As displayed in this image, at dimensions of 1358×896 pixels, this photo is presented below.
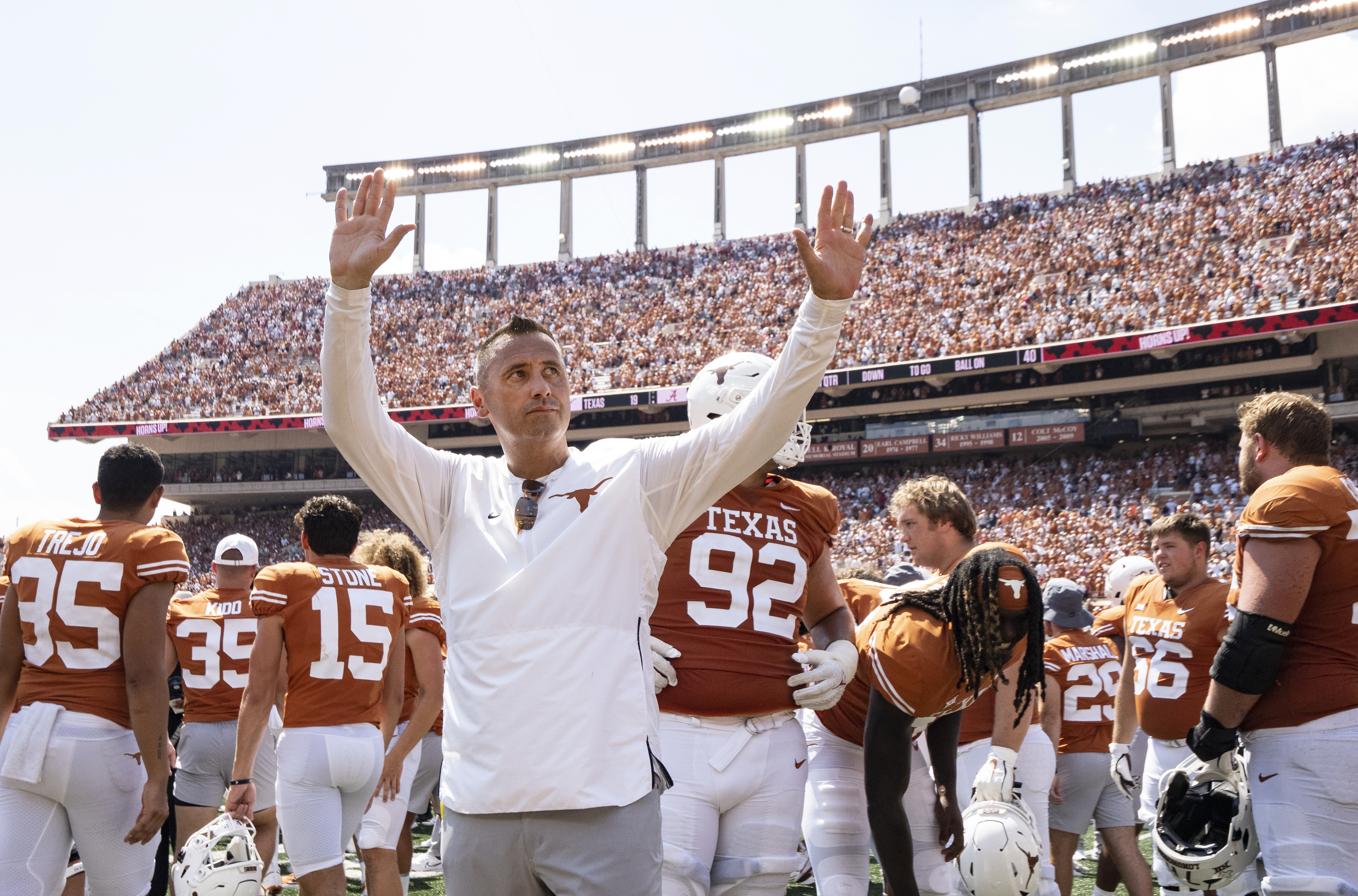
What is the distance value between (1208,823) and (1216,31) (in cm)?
3379

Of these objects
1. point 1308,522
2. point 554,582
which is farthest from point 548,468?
point 1308,522

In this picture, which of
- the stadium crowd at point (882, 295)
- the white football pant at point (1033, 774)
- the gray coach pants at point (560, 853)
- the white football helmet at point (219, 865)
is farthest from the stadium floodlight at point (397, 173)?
the gray coach pants at point (560, 853)

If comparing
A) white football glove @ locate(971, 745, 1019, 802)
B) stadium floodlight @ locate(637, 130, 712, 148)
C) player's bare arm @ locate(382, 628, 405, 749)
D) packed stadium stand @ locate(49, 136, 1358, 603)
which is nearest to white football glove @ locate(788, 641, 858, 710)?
white football glove @ locate(971, 745, 1019, 802)

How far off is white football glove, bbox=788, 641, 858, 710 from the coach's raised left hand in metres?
1.34

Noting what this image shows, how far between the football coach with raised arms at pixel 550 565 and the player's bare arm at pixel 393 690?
304cm

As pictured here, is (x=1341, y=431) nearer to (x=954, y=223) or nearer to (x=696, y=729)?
(x=954, y=223)

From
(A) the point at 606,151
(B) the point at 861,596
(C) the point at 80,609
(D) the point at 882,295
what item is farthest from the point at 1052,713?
(A) the point at 606,151

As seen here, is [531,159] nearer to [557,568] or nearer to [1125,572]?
[1125,572]

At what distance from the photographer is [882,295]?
32.3 m

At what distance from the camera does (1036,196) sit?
32938 mm

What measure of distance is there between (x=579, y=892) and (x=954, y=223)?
33.6 m

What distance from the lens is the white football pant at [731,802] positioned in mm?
3156

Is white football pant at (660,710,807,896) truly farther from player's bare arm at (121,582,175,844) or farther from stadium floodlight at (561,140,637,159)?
stadium floodlight at (561,140,637,159)

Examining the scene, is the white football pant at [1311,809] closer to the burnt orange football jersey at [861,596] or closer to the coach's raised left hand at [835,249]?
the burnt orange football jersey at [861,596]
